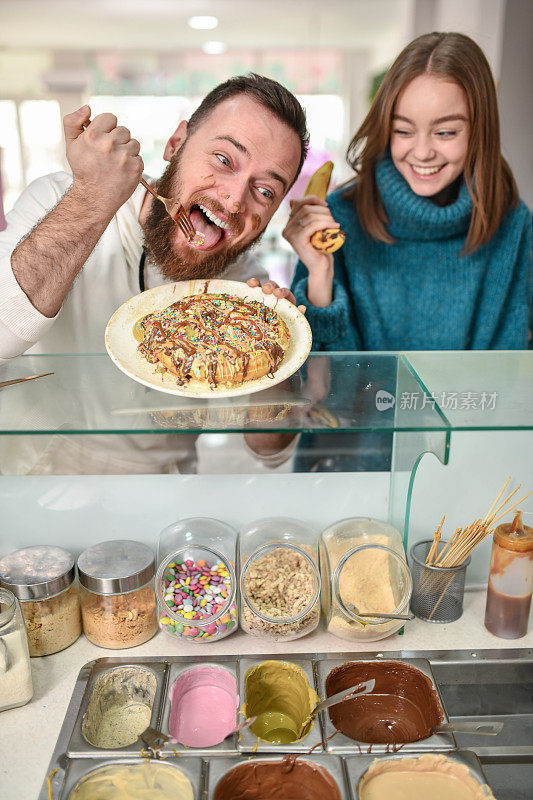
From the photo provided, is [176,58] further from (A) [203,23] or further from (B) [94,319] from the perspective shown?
(B) [94,319]

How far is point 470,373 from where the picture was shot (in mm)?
1263

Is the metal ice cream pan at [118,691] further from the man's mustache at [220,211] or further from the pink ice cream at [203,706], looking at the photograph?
the man's mustache at [220,211]

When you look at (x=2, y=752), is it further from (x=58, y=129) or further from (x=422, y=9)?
(x=422, y=9)

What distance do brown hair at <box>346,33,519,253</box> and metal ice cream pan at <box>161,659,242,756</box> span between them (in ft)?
4.04

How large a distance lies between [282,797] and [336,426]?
56 centimetres

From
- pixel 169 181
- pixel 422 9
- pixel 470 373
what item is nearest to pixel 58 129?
pixel 422 9

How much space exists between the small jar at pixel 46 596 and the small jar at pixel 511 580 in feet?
2.55

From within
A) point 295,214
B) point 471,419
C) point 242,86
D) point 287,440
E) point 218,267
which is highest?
point 242,86

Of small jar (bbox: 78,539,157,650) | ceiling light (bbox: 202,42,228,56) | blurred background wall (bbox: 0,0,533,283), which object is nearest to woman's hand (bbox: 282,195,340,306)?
small jar (bbox: 78,539,157,650)

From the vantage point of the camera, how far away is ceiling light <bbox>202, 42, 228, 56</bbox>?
368 cm

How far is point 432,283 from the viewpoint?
1.91 m

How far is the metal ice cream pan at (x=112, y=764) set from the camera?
95 cm

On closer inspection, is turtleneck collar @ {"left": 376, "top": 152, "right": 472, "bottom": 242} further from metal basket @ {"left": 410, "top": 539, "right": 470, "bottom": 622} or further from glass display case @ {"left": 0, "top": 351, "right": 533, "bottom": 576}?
metal basket @ {"left": 410, "top": 539, "right": 470, "bottom": 622}

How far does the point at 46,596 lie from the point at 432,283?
4.39 feet
